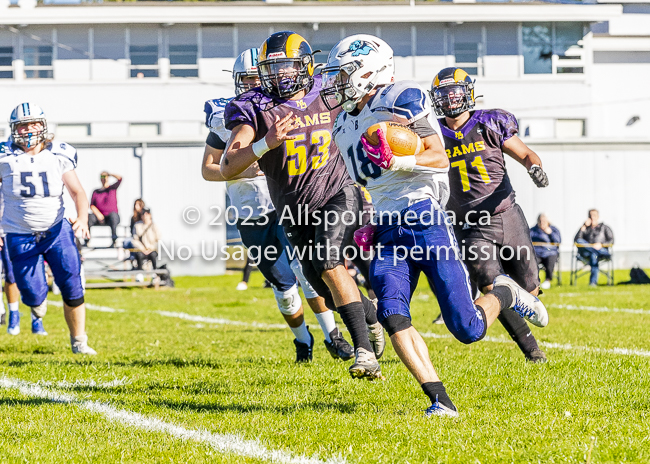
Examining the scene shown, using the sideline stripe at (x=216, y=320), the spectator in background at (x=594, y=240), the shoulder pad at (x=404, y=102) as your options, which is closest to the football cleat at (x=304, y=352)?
the shoulder pad at (x=404, y=102)

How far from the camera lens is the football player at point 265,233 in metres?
5.76

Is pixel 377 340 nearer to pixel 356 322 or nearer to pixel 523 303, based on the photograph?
pixel 356 322

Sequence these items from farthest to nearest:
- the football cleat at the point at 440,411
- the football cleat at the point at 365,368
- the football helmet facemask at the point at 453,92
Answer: the football helmet facemask at the point at 453,92 → the football cleat at the point at 365,368 → the football cleat at the point at 440,411

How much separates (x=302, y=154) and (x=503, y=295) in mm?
1476

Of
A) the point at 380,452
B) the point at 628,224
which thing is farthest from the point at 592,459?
the point at 628,224

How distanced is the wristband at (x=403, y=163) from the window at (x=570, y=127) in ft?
84.1

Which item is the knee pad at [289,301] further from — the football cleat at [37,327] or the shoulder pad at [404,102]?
the football cleat at [37,327]

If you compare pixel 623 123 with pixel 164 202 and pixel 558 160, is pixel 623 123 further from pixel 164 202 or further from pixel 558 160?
pixel 164 202

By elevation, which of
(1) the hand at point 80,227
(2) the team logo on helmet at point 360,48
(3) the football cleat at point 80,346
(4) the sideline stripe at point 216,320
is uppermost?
(2) the team logo on helmet at point 360,48

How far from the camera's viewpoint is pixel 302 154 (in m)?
5.22

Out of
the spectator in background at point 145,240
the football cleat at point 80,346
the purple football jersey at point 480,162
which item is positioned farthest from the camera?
the spectator in background at point 145,240

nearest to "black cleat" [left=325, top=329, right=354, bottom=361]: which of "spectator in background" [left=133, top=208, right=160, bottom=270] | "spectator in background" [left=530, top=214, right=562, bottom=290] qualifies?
"spectator in background" [left=530, top=214, right=562, bottom=290]

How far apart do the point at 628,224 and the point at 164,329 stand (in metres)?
18.1

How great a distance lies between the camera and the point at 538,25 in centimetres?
2877
